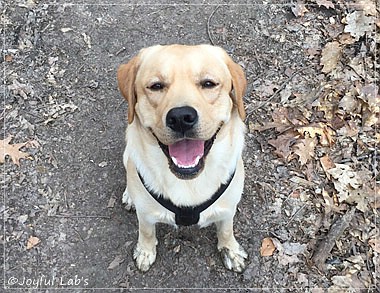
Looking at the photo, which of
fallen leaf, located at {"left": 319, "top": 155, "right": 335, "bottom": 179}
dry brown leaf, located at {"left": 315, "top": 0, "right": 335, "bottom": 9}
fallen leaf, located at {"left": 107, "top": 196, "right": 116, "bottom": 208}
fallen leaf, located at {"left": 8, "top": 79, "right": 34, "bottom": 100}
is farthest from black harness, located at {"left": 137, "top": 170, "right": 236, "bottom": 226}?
dry brown leaf, located at {"left": 315, "top": 0, "right": 335, "bottom": 9}

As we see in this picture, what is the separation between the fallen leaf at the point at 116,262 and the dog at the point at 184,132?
0.50 meters

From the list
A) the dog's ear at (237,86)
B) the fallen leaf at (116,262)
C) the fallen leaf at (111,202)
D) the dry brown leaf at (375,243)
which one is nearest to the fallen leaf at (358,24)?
the dry brown leaf at (375,243)

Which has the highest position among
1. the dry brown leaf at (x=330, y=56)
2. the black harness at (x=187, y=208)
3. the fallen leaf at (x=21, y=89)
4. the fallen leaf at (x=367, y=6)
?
the fallen leaf at (x=367, y=6)

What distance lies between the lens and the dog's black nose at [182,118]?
2725 mm

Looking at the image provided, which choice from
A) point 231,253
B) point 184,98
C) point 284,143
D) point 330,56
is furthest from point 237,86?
point 330,56

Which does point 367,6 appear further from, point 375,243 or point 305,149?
point 375,243

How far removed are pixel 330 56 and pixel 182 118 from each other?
8.70 ft

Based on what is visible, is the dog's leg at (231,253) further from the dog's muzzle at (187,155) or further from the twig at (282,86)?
the twig at (282,86)

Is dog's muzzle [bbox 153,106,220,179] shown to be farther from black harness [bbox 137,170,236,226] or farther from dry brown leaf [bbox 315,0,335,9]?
dry brown leaf [bbox 315,0,335,9]

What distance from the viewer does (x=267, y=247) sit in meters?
3.95

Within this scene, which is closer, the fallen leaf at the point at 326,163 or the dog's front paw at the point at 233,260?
the dog's front paw at the point at 233,260

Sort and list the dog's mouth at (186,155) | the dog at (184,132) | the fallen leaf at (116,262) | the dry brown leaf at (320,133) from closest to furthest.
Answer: the dog at (184,132) < the dog's mouth at (186,155) < the fallen leaf at (116,262) < the dry brown leaf at (320,133)

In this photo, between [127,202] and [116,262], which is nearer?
[116,262]

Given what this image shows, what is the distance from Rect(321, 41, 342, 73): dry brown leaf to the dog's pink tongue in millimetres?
2304
